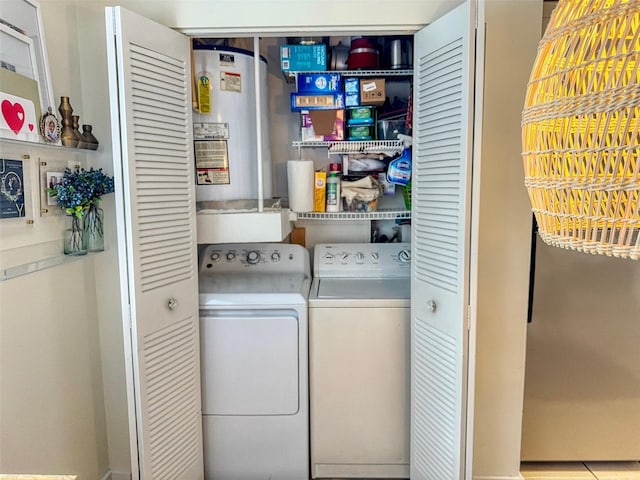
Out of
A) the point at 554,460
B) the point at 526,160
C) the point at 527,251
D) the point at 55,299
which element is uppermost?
the point at 526,160

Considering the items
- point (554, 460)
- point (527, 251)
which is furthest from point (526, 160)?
point (554, 460)

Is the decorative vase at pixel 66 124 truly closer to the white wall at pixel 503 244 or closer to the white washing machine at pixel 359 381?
the white washing machine at pixel 359 381

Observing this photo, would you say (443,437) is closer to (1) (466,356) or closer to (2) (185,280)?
(1) (466,356)

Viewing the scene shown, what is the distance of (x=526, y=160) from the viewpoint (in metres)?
0.61

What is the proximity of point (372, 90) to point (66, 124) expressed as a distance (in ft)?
4.51

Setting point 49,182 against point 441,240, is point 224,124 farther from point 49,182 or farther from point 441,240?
point 441,240

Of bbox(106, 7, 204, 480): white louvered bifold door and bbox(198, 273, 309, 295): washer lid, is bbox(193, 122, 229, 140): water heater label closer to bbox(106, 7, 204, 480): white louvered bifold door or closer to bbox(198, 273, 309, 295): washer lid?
bbox(106, 7, 204, 480): white louvered bifold door

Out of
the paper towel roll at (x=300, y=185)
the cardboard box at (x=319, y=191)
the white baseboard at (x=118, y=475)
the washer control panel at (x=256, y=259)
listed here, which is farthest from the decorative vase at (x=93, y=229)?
the white baseboard at (x=118, y=475)

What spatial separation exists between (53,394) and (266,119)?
5.14 feet

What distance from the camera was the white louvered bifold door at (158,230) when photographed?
1540 millimetres

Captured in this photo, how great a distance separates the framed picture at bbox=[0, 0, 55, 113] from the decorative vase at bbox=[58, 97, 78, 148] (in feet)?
0.12

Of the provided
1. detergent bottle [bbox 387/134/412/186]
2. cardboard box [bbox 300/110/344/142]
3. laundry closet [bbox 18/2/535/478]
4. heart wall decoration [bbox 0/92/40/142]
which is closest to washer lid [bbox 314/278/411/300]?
laundry closet [bbox 18/2/535/478]

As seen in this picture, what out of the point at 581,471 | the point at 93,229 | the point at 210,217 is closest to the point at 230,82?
the point at 210,217

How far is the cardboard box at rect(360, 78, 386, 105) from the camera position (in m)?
2.11
